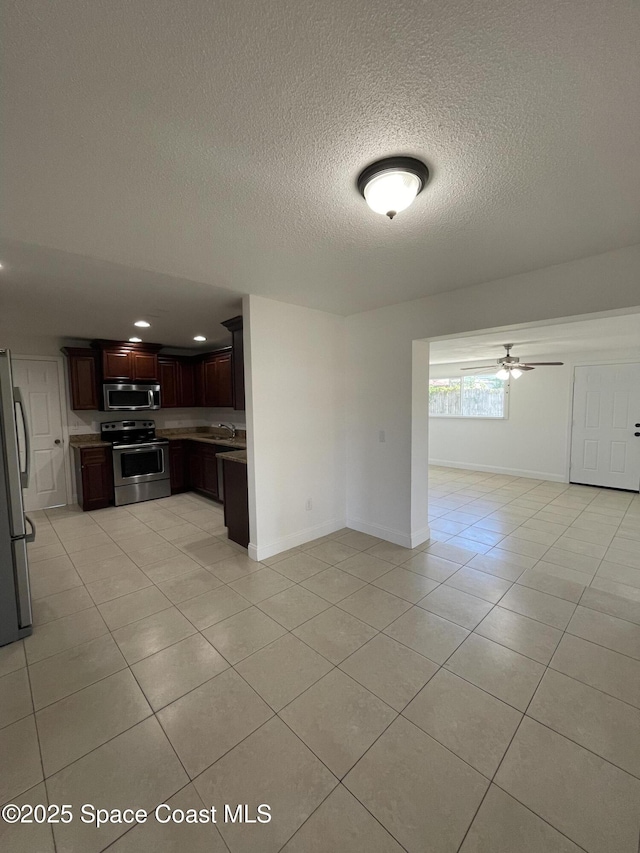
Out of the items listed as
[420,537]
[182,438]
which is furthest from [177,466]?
[420,537]

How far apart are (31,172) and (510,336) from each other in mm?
4900

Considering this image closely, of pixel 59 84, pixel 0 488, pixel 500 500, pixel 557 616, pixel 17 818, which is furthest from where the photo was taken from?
pixel 500 500

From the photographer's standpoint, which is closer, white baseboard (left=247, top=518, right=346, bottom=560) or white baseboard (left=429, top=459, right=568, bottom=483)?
white baseboard (left=247, top=518, right=346, bottom=560)

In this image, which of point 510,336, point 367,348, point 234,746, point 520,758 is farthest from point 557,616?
point 510,336

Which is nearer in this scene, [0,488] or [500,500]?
[0,488]

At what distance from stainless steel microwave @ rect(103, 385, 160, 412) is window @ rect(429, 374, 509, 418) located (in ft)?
19.5

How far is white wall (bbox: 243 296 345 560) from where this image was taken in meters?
3.24

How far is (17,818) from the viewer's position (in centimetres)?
129

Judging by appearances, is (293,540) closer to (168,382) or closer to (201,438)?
(201,438)

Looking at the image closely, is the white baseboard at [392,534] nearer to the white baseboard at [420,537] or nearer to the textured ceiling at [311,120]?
the white baseboard at [420,537]

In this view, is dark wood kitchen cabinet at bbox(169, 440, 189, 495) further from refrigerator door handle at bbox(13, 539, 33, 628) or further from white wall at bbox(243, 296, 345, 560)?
refrigerator door handle at bbox(13, 539, 33, 628)

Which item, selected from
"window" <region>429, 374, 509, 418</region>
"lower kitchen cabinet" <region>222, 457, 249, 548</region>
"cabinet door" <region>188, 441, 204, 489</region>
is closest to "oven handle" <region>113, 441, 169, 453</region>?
"cabinet door" <region>188, 441, 204, 489</region>

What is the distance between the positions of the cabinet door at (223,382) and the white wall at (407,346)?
207 cm

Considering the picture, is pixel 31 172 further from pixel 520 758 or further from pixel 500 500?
pixel 500 500
